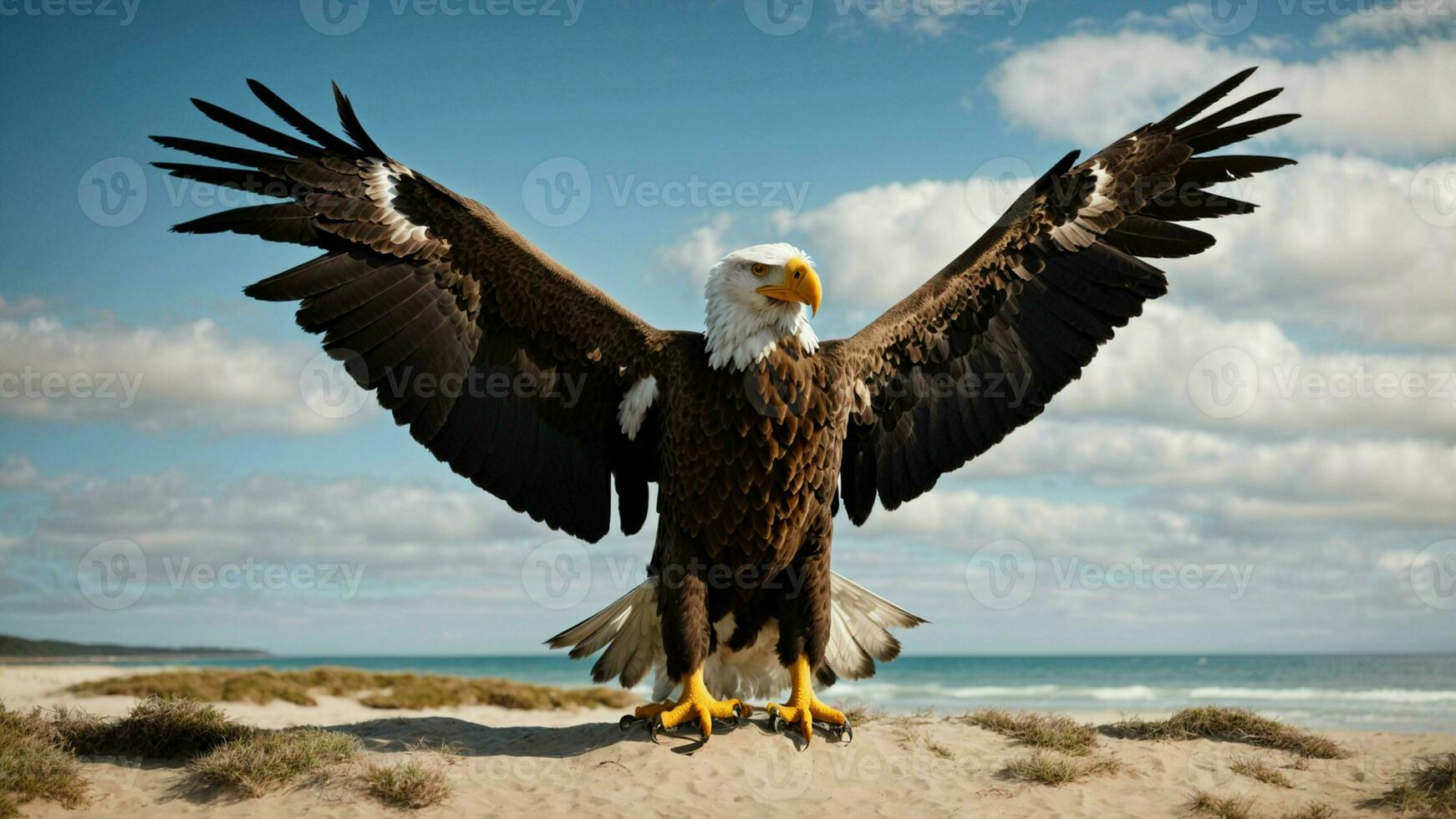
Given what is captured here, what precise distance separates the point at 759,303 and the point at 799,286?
11.2 inches

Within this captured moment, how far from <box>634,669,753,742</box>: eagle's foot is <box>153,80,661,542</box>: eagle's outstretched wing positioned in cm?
128

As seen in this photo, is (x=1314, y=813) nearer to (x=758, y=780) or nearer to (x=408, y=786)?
(x=758, y=780)

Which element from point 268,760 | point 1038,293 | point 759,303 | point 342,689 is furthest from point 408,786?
point 342,689

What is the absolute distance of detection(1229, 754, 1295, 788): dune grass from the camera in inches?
269

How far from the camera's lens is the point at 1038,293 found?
691cm

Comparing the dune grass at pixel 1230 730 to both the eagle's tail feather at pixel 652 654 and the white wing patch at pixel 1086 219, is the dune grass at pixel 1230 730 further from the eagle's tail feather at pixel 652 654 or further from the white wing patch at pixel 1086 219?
the white wing patch at pixel 1086 219

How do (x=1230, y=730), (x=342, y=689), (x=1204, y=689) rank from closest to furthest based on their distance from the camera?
(x=1230, y=730) < (x=342, y=689) < (x=1204, y=689)

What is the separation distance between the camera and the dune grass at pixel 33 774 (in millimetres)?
5660

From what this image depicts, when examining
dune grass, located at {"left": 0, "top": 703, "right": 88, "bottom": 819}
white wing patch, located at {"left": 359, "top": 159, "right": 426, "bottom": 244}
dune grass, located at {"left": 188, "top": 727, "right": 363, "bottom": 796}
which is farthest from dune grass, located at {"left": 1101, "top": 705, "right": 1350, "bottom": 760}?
dune grass, located at {"left": 0, "top": 703, "right": 88, "bottom": 819}

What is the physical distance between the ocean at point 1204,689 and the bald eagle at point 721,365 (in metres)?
9.19

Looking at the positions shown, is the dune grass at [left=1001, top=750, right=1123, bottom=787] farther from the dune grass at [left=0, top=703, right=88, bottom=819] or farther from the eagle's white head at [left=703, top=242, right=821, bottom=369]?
the dune grass at [left=0, top=703, right=88, bottom=819]

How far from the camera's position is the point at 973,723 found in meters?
7.88

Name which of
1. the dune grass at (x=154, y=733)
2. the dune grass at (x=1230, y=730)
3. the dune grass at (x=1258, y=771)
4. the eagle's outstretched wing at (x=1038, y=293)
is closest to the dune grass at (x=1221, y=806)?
the dune grass at (x=1258, y=771)

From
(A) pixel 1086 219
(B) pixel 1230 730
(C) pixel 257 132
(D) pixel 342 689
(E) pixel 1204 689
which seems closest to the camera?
(C) pixel 257 132
